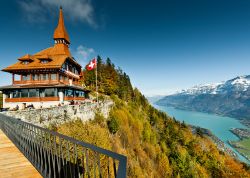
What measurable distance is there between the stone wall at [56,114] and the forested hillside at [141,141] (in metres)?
0.99

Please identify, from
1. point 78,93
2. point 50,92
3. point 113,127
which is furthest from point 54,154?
point 78,93

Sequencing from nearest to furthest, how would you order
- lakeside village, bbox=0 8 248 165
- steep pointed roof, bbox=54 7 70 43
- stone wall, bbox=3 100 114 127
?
stone wall, bbox=3 100 114 127 → lakeside village, bbox=0 8 248 165 → steep pointed roof, bbox=54 7 70 43

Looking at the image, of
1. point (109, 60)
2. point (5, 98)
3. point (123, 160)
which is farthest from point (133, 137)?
point (109, 60)

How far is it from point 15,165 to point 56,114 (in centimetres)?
1648

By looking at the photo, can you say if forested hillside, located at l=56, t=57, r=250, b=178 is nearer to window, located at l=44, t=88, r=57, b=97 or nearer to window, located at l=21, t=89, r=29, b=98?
window, located at l=44, t=88, r=57, b=97

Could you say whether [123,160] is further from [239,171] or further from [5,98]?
[239,171]

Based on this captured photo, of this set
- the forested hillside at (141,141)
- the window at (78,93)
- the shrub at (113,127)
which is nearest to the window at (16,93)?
the window at (78,93)

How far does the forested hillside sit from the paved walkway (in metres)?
12.9

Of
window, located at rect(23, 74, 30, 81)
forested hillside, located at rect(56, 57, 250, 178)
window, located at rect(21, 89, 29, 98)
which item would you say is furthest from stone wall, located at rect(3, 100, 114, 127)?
window, located at rect(23, 74, 30, 81)

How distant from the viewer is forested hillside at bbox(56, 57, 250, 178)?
2772 cm

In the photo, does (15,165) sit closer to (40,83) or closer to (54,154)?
(54,154)

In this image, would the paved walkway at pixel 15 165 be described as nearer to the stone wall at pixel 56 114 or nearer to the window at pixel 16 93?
→ the stone wall at pixel 56 114

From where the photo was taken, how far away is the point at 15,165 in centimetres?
677

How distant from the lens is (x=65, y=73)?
1462 inches
